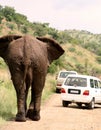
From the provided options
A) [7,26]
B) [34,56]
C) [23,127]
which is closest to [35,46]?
[34,56]

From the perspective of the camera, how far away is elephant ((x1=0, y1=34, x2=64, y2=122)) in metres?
17.2

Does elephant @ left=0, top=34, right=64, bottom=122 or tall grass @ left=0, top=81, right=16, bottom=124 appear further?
tall grass @ left=0, top=81, right=16, bottom=124

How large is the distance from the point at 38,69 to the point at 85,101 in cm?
945

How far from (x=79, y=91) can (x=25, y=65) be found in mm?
10063

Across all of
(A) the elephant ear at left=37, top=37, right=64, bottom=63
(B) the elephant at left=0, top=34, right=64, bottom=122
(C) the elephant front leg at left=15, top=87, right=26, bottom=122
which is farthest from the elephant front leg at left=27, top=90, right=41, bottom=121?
(A) the elephant ear at left=37, top=37, right=64, bottom=63

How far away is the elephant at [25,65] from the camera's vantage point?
1720 cm

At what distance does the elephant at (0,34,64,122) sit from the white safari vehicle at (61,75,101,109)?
836cm

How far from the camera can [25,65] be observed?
17.2 m

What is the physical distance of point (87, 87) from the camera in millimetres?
27062

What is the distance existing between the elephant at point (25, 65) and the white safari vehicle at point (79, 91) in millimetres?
8363

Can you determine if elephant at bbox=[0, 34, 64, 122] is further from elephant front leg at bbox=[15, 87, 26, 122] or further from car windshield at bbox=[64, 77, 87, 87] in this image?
car windshield at bbox=[64, 77, 87, 87]

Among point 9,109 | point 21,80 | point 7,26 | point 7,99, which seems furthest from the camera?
point 7,26

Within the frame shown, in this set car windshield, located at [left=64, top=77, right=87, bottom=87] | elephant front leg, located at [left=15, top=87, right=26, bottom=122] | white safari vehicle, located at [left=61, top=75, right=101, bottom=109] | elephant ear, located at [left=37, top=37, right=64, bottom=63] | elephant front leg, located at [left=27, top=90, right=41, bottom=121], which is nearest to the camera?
elephant front leg, located at [left=15, top=87, right=26, bottom=122]

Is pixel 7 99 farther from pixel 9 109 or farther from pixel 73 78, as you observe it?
pixel 73 78
